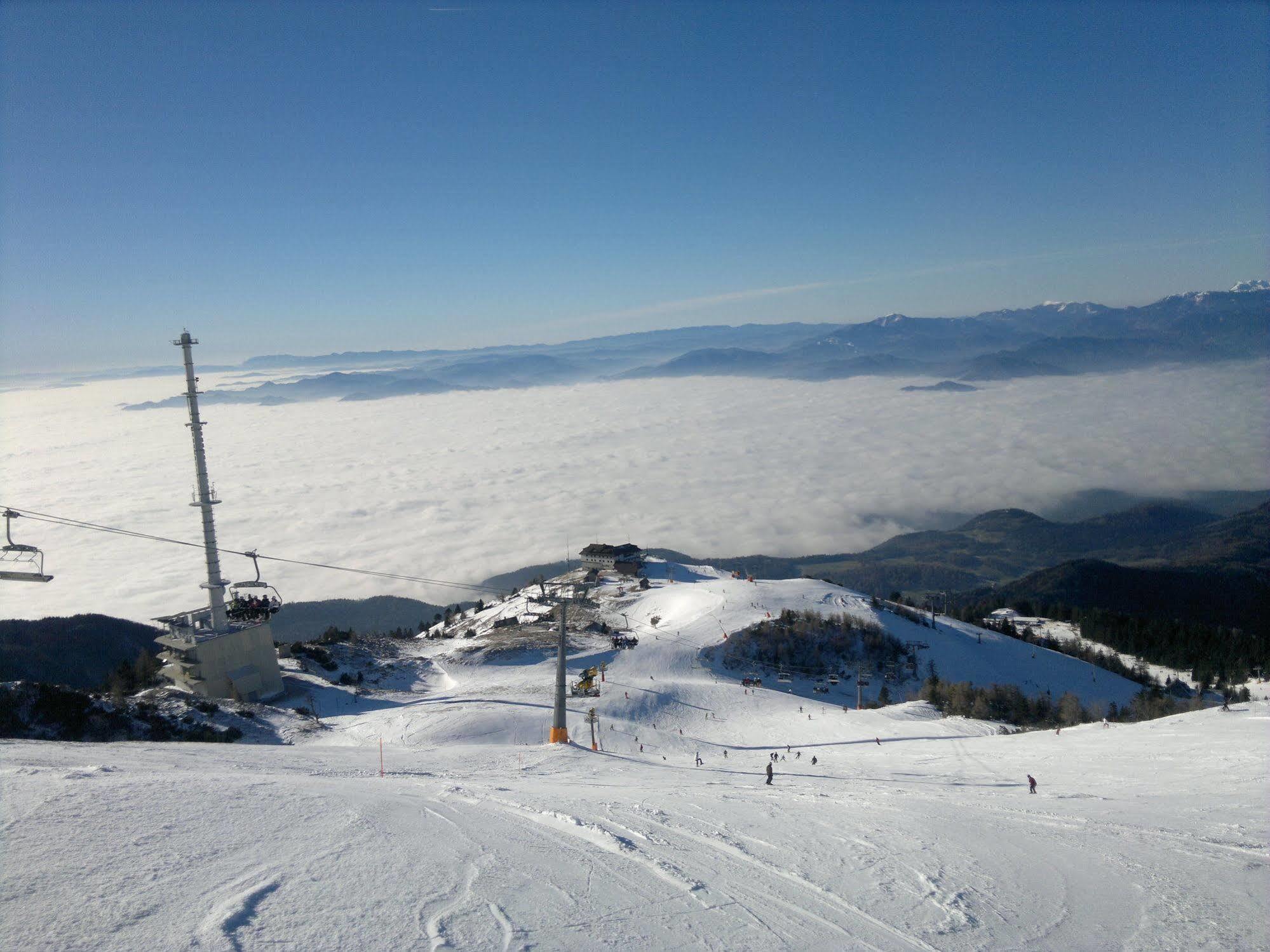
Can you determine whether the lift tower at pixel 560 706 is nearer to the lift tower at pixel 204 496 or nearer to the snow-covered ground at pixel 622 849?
the snow-covered ground at pixel 622 849

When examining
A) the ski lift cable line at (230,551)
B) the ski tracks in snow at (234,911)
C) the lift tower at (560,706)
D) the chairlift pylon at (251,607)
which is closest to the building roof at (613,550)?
the ski lift cable line at (230,551)

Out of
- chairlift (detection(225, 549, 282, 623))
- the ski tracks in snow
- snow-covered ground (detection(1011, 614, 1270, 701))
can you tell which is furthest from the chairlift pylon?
snow-covered ground (detection(1011, 614, 1270, 701))

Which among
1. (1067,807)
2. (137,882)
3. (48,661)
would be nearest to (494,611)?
(48,661)

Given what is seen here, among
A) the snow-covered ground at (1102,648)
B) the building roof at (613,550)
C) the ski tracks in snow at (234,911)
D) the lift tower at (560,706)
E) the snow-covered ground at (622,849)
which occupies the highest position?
the ski tracks in snow at (234,911)

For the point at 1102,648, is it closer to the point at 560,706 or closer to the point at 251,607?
the point at 560,706

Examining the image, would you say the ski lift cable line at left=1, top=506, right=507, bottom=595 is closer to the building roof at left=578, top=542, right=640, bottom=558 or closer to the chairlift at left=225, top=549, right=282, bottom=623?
the chairlift at left=225, top=549, right=282, bottom=623

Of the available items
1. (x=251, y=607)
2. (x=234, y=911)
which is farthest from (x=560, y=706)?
(x=251, y=607)

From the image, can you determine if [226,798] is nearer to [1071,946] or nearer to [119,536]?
[1071,946]
